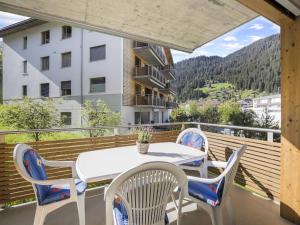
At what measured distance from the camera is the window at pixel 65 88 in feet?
42.5

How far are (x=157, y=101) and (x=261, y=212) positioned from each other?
1384 cm

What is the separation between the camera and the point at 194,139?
3.33 metres

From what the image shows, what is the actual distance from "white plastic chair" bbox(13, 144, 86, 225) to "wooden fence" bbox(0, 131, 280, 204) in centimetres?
102

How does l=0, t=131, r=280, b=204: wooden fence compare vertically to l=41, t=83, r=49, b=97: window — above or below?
below

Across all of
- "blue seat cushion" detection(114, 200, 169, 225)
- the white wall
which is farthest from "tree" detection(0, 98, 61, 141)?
"blue seat cushion" detection(114, 200, 169, 225)

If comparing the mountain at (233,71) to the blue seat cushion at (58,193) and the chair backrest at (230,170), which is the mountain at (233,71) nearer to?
the chair backrest at (230,170)

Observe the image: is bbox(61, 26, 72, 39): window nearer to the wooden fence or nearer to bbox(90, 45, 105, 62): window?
bbox(90, 45, 105, 62): window

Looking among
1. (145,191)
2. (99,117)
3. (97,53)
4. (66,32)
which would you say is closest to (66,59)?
(66,32)

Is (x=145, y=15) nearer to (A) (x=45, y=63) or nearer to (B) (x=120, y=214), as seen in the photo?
(B) (x=120, y=214)

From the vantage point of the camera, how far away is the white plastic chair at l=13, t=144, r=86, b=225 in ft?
6.17

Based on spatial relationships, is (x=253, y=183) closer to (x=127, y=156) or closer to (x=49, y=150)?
(x=127, y=156)

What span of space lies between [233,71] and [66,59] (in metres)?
13.5

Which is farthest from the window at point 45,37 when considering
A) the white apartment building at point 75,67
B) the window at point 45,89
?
the window at point 45,89

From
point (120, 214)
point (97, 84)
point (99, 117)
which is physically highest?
point (97, 84)
